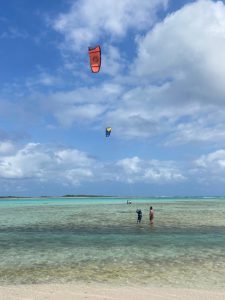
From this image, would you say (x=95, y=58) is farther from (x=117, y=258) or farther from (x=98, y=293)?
(x=98, y=293)

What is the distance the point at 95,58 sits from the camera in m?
31.9

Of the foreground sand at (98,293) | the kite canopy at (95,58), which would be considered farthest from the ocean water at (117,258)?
the kite canopy at (95,58)

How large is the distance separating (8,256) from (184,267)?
32.6 ft

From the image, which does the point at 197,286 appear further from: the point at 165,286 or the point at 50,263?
the point at 50,263

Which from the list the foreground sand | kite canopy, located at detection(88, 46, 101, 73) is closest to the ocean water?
the foreground sand

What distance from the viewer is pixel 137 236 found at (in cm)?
3128

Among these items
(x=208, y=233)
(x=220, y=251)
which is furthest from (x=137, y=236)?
(x=220, y=251)

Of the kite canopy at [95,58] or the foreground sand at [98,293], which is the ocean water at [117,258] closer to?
the foreground sand at [98,293]

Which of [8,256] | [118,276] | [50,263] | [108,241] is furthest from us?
[108,241]

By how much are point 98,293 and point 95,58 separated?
22.1 metres

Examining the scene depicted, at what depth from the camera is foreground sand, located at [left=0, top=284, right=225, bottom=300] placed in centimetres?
1277

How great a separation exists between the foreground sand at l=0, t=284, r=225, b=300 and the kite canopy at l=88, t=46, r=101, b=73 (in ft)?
65.1

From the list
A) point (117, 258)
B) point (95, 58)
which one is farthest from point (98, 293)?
point (95, 58)

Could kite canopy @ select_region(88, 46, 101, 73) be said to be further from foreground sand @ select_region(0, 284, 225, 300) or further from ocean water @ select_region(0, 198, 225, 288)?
foreground sand @ select_region(0, 284, 225, 300)
